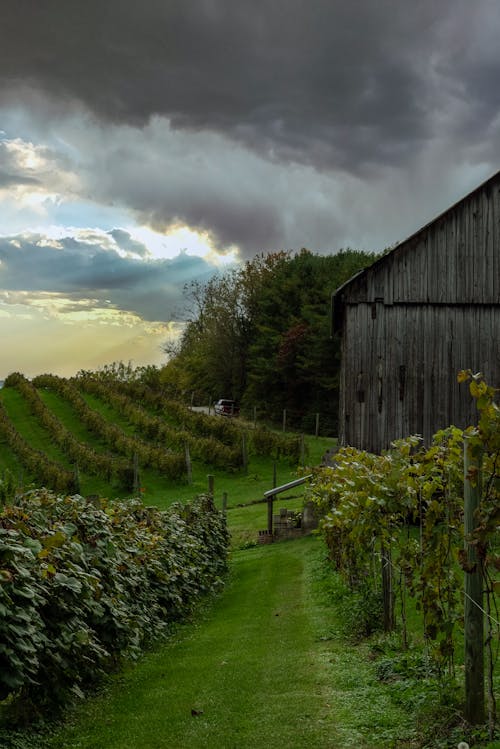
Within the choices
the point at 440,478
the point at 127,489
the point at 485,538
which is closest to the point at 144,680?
the point at 440,478

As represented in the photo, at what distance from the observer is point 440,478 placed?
6.21 meters

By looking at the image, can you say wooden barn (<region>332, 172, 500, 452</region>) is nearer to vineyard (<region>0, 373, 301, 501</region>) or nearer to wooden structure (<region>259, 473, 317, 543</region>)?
wooden structure (<region>259, 473, 317, 543</region>)

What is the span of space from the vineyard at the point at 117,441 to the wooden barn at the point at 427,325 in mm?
15950

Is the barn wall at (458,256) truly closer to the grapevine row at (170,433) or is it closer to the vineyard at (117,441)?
the vineyard at (117,441)

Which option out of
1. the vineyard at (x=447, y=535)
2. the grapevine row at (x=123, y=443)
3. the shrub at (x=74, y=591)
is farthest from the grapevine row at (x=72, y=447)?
the vineyard at (x=447, y=535)

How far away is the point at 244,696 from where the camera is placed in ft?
22.7

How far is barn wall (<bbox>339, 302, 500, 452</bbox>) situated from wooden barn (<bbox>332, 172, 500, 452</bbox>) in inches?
1.0

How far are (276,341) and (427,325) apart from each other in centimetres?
4012

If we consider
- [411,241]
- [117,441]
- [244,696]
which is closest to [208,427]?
[117,441]

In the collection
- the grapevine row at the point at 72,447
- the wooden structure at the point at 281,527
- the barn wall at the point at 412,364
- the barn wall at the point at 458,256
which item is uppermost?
the barn wall at the point at 458,256

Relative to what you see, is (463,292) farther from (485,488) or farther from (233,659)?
(485,488)

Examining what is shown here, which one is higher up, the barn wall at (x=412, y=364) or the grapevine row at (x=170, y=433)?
the barn wall at (x=412, y=364)

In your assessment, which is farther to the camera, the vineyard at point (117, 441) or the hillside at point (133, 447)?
the vineyard at point (117, 441)

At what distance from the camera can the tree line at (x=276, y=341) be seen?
5431 centimetres
